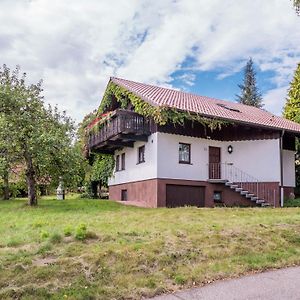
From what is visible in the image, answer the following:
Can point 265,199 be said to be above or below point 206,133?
below

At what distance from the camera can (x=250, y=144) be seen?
21266mm

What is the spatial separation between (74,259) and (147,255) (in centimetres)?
137

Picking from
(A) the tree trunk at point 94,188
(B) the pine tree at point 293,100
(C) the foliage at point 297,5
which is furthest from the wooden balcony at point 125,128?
(B) the pine tree at point 293,100

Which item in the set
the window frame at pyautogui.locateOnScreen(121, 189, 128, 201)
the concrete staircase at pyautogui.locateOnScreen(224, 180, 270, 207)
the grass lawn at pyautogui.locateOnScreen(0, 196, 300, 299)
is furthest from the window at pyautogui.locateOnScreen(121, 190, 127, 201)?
the grass lawn at pyautogui.locateOnScreen(0, 196, 300, 299)

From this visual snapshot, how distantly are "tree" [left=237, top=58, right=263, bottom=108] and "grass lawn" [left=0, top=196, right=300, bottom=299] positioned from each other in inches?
1730

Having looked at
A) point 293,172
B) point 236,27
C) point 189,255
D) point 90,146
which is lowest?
point 189,255

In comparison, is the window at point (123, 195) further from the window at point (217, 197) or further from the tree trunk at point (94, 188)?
the tree trunk at point (94, 188)

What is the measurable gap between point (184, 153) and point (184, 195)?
2.14 meters

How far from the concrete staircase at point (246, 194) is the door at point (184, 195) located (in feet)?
4.78

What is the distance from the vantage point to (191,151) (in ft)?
66.7

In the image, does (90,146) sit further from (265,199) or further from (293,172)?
(293,172)

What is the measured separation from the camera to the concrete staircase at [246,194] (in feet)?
65.2

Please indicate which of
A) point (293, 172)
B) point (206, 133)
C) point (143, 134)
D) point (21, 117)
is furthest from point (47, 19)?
point (293, 172)

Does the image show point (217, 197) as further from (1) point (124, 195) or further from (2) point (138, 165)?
(1) point (124, 195)
